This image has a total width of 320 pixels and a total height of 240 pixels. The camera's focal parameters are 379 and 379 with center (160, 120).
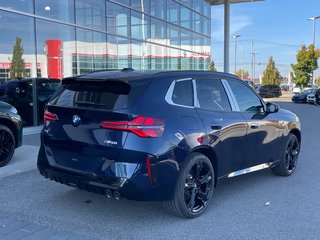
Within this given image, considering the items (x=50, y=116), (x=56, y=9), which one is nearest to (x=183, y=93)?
(x=50, y=116)

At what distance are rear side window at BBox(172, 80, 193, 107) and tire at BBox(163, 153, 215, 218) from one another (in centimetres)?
62

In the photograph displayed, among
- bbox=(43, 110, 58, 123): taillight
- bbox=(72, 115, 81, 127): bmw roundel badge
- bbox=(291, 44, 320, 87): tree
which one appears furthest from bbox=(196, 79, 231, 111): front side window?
bbox=(291, 44, 320, 87): tree

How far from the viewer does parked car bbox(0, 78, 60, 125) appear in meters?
11.5

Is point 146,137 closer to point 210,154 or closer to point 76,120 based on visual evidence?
point 76,120

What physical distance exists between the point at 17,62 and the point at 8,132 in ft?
20.0

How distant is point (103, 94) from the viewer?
4164mm

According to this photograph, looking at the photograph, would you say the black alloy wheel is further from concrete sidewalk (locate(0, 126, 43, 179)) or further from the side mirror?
concrete sidewalk (locate(0, 126, 43, 179))

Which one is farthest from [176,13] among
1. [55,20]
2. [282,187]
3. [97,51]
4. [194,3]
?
[282,187]

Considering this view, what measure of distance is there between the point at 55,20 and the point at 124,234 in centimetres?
1091

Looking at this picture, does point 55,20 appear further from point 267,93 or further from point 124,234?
point 267,93

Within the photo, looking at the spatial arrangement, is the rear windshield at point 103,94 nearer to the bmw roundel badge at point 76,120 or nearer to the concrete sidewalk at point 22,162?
the bmw roundel badge at point 76,120

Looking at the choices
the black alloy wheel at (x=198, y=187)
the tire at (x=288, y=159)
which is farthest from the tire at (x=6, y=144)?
the tire at (x=288, y=159)

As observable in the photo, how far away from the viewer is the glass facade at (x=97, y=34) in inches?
480

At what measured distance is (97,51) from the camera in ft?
51.9
